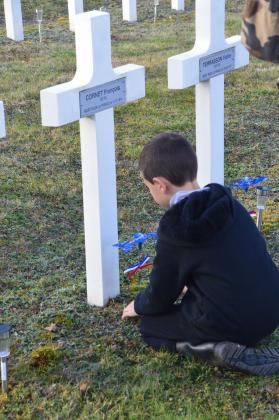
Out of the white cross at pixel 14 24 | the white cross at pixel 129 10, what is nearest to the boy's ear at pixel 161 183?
the white cross at pixel 14 24

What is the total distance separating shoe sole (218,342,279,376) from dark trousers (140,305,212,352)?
0.09 metres

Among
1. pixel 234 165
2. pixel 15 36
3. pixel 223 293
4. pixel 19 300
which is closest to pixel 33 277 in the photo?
pixel 19 300

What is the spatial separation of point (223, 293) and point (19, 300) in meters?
1.30

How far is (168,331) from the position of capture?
367 cm

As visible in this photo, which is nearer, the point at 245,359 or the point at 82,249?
the point at 245,359

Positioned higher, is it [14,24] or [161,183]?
[161,183]

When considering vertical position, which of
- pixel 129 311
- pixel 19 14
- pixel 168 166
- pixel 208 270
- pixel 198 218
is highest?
pixel 168 166

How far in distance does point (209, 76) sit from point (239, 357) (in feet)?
6.27

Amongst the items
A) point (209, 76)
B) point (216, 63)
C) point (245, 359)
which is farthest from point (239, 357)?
point (216, 63)

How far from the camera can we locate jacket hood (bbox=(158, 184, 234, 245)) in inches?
132

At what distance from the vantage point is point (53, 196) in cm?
600

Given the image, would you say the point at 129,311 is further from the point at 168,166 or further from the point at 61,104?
the point at 61,104

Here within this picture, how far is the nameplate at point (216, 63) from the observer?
468 cm

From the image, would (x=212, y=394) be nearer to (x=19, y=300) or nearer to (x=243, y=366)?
(x=243, y=366)
